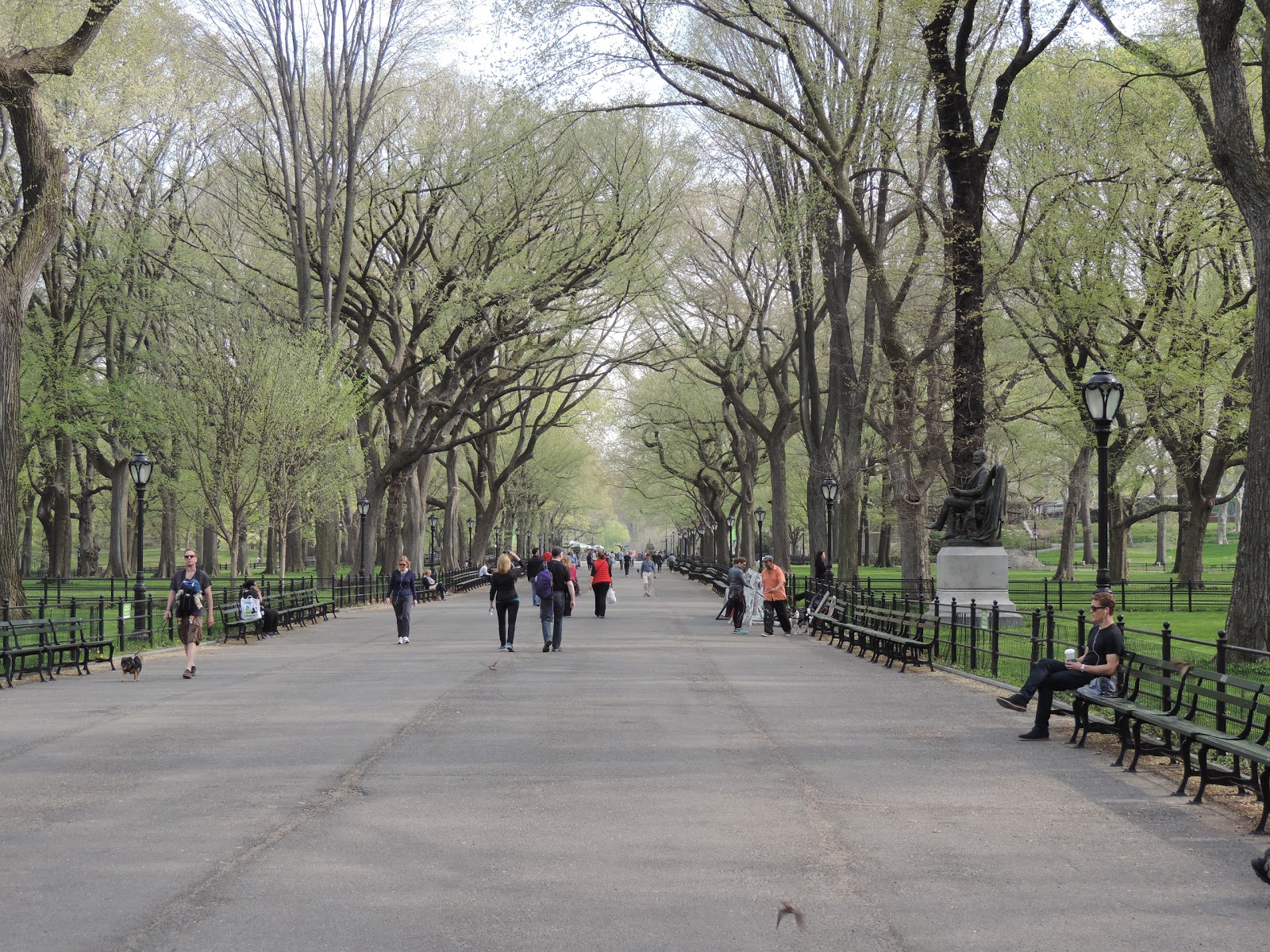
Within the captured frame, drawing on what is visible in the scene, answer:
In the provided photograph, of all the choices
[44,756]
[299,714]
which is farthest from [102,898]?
[299,714]

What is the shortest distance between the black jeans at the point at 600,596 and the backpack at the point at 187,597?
646 inches

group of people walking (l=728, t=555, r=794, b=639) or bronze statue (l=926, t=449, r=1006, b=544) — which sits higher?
bronze statue (l=926, t=449, r=1006, b=544)

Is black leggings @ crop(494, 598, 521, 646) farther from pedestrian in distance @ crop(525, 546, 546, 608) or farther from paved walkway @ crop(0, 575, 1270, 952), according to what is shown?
paved walkway @ crop(0, 575, 1270, 952)

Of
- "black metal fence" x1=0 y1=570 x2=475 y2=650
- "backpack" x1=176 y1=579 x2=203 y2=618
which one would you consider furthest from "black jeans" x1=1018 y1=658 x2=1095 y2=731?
"black metal fence" x1=0 y1=570 x2=475 y2=650

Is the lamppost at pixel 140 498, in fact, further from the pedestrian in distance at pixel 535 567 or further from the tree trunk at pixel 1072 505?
the tree trunk at pixel 1072 505

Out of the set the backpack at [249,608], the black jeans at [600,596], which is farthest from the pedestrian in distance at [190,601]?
the black jeans at [600,596]

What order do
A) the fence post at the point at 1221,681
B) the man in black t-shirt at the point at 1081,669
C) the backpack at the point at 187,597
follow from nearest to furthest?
1. the fence post at the point at 1221,681
2. the man in black t-shirt at the point at 1081,669
3. the backpack at the point at 187,597

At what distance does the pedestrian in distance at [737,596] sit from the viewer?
27750 millimetres

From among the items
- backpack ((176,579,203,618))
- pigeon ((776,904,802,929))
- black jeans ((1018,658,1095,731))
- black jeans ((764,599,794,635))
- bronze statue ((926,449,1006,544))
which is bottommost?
black jeans ((764,599,794,635))

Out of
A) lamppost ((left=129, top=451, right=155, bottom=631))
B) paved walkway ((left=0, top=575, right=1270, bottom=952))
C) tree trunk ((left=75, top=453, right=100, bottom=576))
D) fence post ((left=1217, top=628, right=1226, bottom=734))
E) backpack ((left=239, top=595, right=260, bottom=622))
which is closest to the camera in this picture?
paved walkway ((left=0, top=575, right=1270, bottom=952))

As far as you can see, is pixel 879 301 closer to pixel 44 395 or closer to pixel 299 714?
pixel 299 714

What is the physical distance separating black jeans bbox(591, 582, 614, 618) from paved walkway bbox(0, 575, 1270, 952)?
18771 millimetres

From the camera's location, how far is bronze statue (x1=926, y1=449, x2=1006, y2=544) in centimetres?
2353

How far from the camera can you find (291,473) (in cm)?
3272
